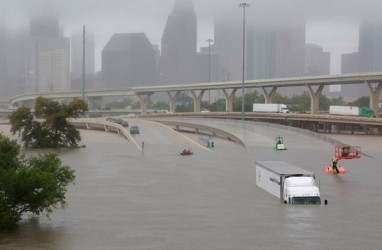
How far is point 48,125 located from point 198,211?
39.8 metres

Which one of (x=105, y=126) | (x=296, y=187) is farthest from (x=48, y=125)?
(x=296, y=187)

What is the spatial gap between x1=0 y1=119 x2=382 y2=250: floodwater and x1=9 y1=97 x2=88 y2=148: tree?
1449cm

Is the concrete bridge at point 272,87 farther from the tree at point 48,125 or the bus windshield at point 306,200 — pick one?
the bus windshield at point 306,200

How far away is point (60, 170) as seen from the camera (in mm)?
26500

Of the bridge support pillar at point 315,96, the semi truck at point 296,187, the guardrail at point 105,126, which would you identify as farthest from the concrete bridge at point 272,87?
the semi truck at point 296,187

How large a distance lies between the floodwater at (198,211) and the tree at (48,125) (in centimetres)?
1449

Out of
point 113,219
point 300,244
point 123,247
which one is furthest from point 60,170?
point 300,244

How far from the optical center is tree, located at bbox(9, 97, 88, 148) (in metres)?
63.9

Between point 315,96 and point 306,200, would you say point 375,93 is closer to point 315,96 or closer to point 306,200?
point 315,96

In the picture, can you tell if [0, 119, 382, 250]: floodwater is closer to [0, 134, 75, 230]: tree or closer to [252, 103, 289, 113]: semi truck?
[0, 134, 75, 230]: tree

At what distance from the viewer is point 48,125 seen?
211 ft

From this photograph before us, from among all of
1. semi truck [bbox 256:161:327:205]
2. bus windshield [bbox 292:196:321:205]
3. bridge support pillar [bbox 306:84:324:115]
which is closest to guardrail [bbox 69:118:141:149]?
semi truck [bbox 256:161:327:205]

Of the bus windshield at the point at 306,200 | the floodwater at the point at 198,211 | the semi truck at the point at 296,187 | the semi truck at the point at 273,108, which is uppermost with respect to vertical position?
the semi truck at the point at 273,108

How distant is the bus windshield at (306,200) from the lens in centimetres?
2864
